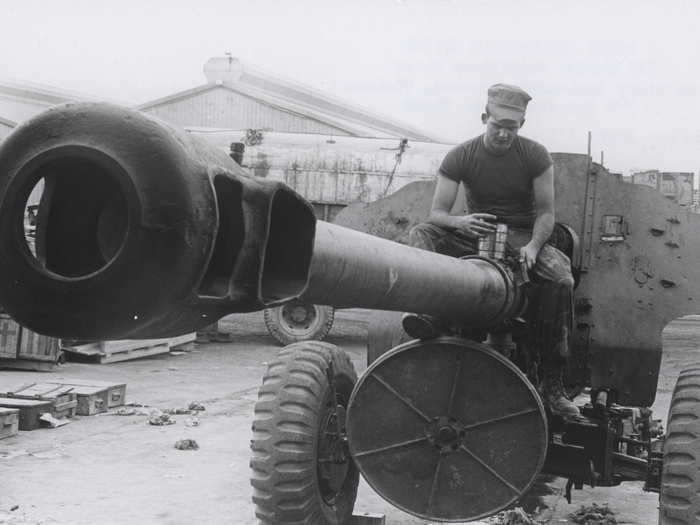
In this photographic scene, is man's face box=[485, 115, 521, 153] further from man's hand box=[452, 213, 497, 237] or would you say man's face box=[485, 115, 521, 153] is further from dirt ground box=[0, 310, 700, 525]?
dirt ground box=[0, 310, 700, 525]

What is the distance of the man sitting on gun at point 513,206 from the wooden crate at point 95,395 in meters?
5.08

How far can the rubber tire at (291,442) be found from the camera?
477cm

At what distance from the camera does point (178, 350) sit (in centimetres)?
1504

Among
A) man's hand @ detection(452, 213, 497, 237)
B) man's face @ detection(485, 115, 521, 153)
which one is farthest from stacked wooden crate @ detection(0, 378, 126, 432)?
man's face @ detection(485, 115, 521, 153)

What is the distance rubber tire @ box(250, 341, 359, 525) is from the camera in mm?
4773

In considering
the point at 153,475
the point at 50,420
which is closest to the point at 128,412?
the point at 50,420

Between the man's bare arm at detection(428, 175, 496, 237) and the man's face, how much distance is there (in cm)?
32

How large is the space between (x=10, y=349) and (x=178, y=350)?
11.8 ft

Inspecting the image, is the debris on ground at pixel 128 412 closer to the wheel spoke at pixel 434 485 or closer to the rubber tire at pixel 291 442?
the rubber tire at pixel 291 442

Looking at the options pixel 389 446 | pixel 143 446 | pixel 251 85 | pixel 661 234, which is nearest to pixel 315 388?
pixel 389 446

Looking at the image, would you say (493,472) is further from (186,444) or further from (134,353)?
(134,353)

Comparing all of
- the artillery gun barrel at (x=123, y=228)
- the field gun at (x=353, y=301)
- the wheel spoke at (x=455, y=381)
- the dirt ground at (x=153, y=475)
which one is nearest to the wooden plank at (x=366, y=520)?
the field gun at (x=353, y=301)

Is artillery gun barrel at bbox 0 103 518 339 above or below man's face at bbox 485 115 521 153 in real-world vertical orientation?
below

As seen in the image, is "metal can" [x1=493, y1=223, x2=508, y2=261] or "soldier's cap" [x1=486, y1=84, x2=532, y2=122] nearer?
"metal can" [x1=493, y1=223, x2=508, y2=261]
